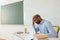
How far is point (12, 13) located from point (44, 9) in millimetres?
1035

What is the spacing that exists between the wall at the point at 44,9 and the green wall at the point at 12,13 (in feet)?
0.63

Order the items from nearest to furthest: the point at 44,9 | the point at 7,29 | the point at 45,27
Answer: the point at 45,27 < the point at 44,9 < the point at 7,29

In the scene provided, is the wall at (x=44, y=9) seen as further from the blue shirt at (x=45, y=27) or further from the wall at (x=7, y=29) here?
the blue shirt at (x=45, y=27)

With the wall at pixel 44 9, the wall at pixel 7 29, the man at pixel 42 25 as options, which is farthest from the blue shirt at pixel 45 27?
the wall at pixel 7 29

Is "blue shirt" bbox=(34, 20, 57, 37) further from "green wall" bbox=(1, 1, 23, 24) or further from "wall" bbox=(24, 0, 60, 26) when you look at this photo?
"green wall" bbox=(1, 1, 23, 24)

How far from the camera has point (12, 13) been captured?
13.0 ft

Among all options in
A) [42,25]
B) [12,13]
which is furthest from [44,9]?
[42,25]

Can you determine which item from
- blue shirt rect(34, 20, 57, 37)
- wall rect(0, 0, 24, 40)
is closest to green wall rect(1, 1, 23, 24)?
wall rect(0, 0, 24, 40)

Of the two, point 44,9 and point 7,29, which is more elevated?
point 44,9

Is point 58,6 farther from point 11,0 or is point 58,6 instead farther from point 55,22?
point 11,0

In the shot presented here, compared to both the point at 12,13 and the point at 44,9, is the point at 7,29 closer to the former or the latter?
the point at 12,13

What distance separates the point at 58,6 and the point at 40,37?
2.70 m

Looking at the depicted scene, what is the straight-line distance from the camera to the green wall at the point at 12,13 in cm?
390

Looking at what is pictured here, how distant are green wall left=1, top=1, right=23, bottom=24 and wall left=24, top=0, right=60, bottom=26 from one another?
19 cm
